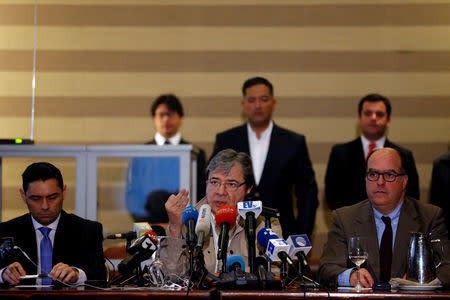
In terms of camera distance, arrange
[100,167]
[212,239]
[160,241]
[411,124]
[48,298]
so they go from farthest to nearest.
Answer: [411,124] → [100,167] → [212,239] → [160,241] → [48,298]

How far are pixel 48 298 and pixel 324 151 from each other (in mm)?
4633

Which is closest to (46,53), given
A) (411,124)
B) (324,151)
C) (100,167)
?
(100,167)

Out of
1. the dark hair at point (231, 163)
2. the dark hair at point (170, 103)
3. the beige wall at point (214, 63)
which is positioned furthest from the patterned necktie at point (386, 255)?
the beige wall at point (214, 63)

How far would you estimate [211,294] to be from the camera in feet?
9.43

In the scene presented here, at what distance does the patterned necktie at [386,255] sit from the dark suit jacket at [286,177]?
4.78ft

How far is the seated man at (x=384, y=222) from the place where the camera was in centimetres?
382

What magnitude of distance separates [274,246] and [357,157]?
2.75m

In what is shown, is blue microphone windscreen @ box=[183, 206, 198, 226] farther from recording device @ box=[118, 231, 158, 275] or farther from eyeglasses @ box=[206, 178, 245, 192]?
eyeglasses @ box=[206, 178, 245, 192]

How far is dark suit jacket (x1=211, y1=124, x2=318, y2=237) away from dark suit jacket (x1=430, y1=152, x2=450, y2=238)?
92cm

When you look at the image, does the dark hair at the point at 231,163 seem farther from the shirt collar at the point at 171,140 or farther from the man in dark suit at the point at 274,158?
the shirt collar at the point at 171,140

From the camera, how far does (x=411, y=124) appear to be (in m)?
7.12

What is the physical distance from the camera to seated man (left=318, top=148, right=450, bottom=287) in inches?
151

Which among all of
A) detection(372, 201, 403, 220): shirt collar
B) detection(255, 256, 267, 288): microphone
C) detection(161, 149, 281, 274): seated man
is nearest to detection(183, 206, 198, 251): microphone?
detection(255, 256, 267, 288): microphone

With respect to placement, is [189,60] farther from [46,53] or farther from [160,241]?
[160,241]
